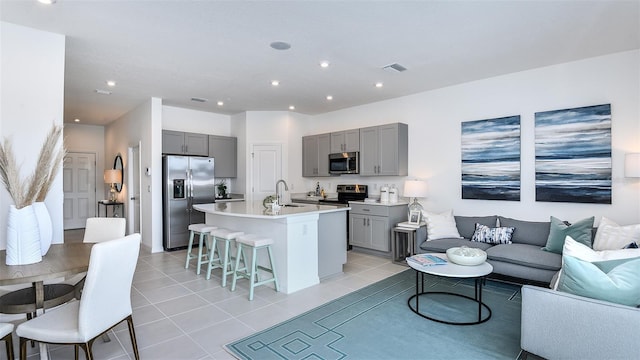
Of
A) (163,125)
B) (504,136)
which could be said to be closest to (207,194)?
(163,125)

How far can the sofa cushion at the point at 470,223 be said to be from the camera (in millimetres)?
4452

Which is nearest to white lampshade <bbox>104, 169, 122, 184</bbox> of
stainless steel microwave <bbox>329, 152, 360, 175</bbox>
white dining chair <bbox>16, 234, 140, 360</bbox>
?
stainless steel microwave <bbox>329, 152, 360, 175</bbox>

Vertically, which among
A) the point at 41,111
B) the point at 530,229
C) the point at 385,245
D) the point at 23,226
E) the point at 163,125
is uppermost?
the point at 163,125

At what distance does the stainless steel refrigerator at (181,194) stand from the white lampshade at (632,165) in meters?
6.04

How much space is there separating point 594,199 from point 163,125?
679cm

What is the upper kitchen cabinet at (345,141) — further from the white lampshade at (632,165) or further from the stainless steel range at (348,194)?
the white lampshade at (632,165)

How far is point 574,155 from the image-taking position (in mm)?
3936

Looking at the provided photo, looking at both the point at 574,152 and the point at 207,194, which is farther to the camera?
the point at 207,194

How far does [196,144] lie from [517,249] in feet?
18.5

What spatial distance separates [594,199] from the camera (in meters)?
3.83

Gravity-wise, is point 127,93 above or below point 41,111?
above

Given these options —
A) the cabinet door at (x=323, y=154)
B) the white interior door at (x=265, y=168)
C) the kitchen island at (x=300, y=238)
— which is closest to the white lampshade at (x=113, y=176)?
the white interior door at (x=265, y=168)

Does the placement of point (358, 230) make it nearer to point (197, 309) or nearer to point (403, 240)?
point (403, 240)

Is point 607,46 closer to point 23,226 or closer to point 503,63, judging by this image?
point 503,63
